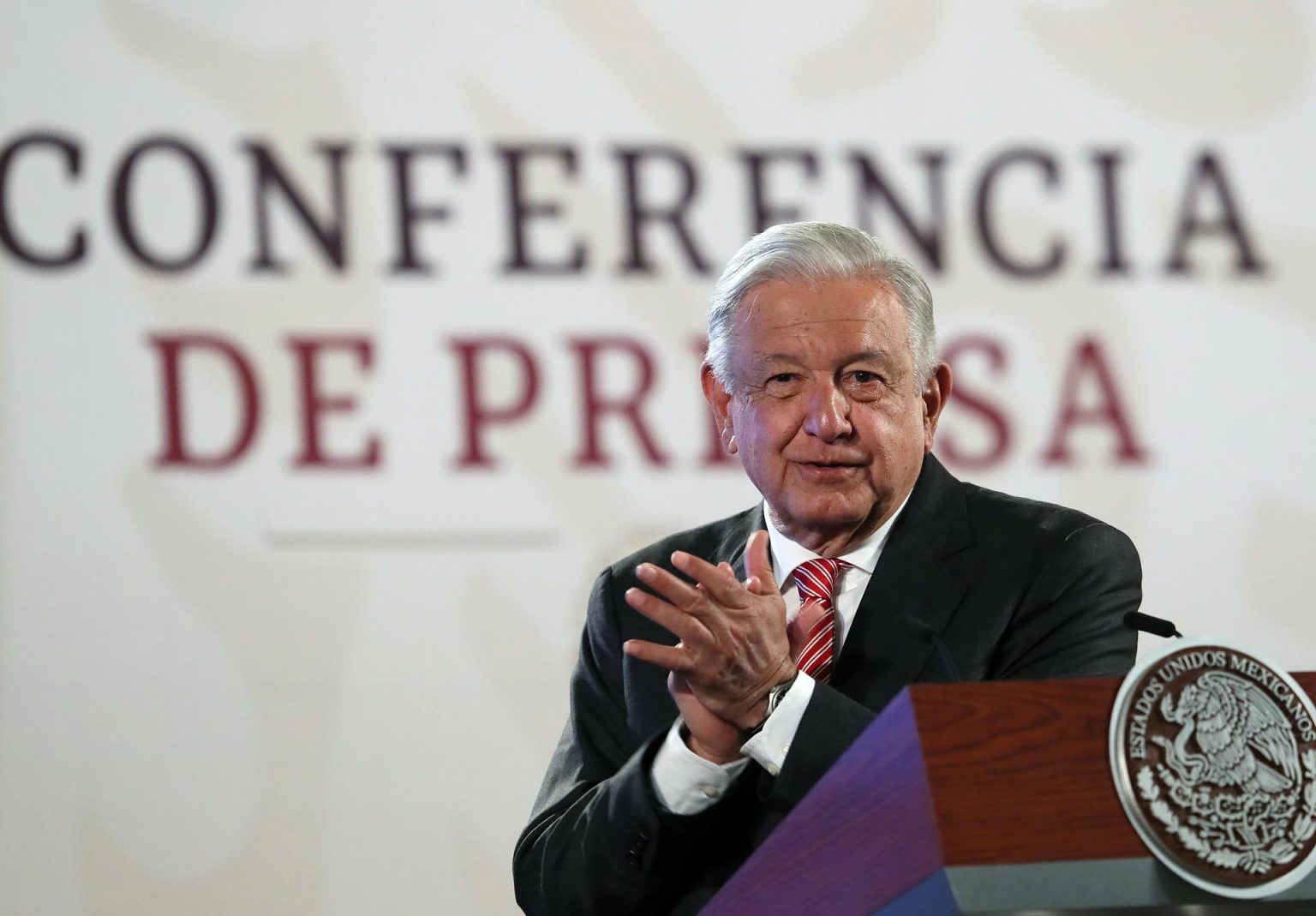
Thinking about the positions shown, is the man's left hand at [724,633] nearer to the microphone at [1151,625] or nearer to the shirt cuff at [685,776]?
the shirt cuff at [685,776]

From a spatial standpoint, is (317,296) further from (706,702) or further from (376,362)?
(706,702)

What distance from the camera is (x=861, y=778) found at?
1.30 m

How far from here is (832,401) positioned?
208cm

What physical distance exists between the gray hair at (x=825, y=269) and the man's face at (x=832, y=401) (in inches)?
0.5

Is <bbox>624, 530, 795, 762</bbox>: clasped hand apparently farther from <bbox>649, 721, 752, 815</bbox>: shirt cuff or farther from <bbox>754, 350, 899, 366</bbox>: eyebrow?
<bbox>754, 350, 899, 366</bbox>: eyebrow

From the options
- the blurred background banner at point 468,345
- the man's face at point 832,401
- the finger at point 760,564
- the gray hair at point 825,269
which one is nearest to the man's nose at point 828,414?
the man's face at point 832,401

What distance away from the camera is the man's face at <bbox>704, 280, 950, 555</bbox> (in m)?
2.08

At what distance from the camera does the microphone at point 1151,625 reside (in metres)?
1.51

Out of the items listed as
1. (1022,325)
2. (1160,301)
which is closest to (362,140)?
(1022,325)

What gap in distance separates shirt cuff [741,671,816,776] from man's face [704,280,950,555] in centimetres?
45

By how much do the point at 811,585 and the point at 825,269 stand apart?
0.37 metres

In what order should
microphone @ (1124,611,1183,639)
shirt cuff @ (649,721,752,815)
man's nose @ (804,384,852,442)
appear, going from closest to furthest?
microphone @ (1124,611,1183,639) < shirt cuff @ (649,721,752,815) < man's nose @ (804,384,852,442)

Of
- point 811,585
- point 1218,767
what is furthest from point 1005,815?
point 811,585

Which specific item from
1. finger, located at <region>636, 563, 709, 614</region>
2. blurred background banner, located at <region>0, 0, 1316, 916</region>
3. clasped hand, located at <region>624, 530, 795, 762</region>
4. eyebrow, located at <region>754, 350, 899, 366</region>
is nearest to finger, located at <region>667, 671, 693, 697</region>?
clasped hand, located at <region>624, 530, 795, 762</region>
